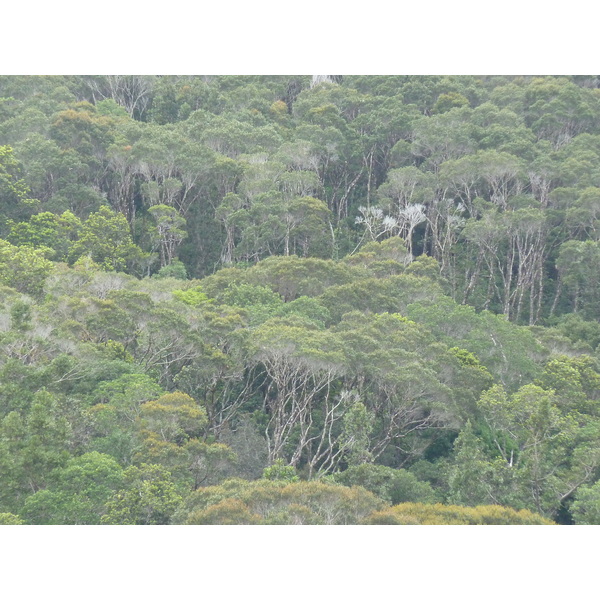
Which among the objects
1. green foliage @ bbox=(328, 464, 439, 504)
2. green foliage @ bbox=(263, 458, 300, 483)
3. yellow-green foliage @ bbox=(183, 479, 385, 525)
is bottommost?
green foliage @ bbox=(328, 464, 439, 504)

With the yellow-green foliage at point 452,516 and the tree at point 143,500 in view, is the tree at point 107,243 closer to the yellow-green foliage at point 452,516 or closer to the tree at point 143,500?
the tree at point 143,500

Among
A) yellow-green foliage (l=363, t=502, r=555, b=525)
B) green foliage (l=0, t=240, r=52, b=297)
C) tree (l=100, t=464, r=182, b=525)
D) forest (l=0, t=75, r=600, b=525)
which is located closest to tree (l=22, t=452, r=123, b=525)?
forest (l=0, t=75, r=600, b=525)

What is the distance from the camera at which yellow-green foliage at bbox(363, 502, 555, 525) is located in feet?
47.0

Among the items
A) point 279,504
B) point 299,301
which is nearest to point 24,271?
point 299,301

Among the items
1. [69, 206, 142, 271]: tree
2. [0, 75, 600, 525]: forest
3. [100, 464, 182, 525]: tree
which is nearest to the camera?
[100, 464, 182, 525]: tree

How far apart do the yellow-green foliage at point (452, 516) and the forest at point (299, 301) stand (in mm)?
61

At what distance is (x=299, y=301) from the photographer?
2166cm

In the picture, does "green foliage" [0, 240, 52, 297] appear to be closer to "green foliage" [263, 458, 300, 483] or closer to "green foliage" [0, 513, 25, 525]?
"green foliage" [0, 513, 25, 525]

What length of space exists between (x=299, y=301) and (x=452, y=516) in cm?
853

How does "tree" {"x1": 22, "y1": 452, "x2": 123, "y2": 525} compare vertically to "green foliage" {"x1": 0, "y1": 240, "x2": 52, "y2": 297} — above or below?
below

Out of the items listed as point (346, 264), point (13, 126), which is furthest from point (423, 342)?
point (13, 126)

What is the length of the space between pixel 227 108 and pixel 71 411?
25148 millimetres

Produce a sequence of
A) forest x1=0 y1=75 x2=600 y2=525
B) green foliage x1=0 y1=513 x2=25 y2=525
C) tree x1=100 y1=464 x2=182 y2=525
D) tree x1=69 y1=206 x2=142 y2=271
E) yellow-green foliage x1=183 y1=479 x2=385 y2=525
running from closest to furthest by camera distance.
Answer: yellow-green foliage x1=183 y1=479 x2=385 y2=525 → green foliage x1=0 y1=513 x2=25 y2=525 → tree x1=100 y1=464 x2=182 y2=525 → forest x1=0 y1=75 x2=600 y2=525 → tree x1=69 y1=206 x2=142 y2=271

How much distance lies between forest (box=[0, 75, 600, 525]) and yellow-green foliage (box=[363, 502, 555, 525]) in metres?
A: 0.06
